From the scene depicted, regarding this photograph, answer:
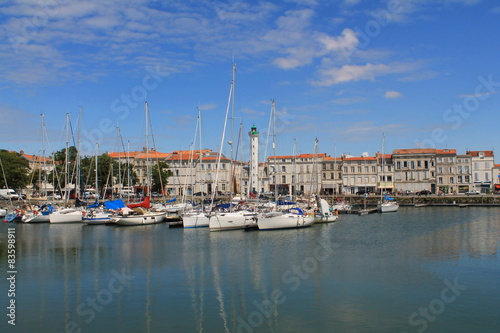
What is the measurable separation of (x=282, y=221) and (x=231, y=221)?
4.51 metres

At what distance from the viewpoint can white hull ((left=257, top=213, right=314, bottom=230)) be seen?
38.4 m

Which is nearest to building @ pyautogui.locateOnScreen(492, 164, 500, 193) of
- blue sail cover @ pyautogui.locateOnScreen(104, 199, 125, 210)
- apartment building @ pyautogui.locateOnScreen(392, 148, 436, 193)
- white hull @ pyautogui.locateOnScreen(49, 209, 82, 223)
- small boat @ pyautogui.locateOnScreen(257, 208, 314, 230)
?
apartment building @ pyautogui.locateOnScreen(392, 148, 436, 193)

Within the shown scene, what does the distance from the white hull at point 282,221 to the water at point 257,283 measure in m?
2.95

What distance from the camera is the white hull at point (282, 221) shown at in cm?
3838

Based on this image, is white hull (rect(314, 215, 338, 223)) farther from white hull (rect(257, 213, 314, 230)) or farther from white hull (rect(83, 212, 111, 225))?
white hull (rect(83, 212, 111, 225))

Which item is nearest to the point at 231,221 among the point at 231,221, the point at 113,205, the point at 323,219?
the point at 231,221

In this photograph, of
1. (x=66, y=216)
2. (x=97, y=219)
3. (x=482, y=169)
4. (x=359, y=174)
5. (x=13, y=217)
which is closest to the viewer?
(x=97, y=219)

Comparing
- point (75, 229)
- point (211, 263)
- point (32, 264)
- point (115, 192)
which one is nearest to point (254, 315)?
point (211, 263)

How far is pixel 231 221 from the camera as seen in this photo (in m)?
38.4

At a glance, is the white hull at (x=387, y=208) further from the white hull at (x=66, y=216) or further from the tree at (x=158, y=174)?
the tree at (x=158, y=174)

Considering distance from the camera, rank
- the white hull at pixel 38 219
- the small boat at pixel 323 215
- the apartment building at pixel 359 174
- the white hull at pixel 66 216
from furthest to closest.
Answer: the apartment building at pixel 359 174 < the white hull at pixel 38 219 < the white hull at pixel 66 216 < the small boat at pixel 323 215

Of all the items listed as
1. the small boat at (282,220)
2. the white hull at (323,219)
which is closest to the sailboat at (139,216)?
the small boat at (282,220)

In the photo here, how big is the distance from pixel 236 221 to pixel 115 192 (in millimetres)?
52676

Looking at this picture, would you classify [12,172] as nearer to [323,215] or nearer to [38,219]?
[38,219]
